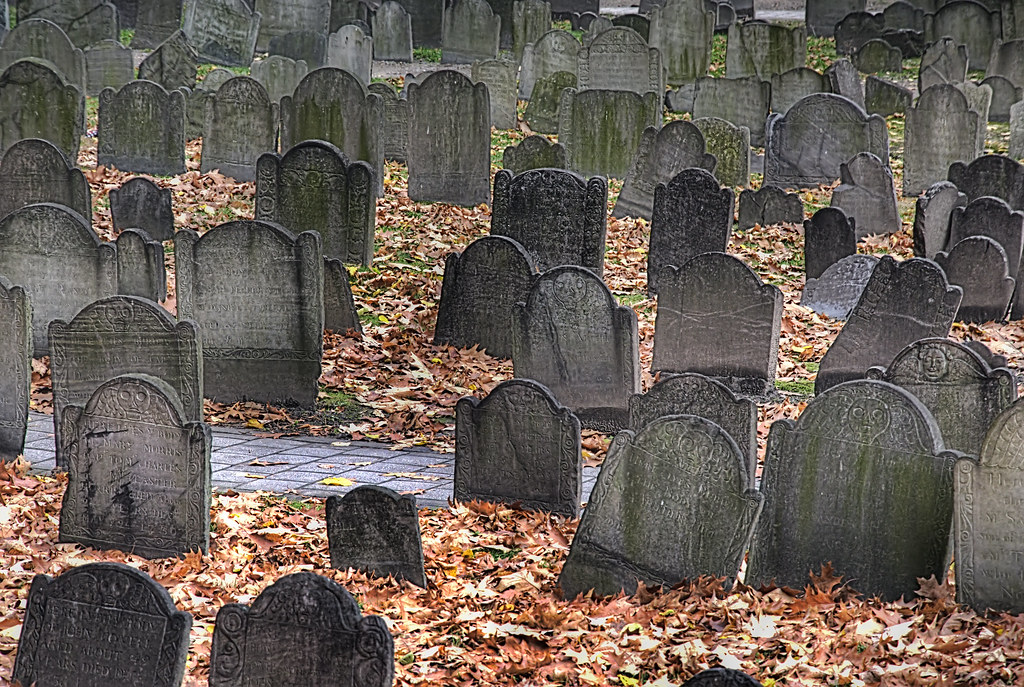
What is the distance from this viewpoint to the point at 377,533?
6176 mm

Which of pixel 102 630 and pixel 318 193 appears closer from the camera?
pixel 102 630

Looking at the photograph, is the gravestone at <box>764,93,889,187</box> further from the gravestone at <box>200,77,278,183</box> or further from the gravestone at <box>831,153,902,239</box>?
the gravestone at <box>200,77,278,183</box>

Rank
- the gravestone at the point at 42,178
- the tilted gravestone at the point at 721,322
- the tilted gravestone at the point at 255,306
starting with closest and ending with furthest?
1. the tilted gravestone at the point at 255,306
2. the tilted gravestone at the point at 721,322
3. the gravestone at the point at 42,178

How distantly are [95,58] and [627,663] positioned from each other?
1711 cm

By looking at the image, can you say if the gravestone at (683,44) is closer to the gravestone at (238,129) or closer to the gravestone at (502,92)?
the gravestone at (502,92)

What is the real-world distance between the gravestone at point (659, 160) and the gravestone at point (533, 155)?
0.94 m

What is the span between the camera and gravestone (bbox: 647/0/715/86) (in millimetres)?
22828

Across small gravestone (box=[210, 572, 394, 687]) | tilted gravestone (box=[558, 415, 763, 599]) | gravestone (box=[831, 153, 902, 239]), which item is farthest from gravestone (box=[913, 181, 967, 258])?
small gravestone (box=[210, 572, 394, 687])

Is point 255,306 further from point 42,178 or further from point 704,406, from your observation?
point 42,178

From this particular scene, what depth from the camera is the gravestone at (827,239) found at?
12562mm

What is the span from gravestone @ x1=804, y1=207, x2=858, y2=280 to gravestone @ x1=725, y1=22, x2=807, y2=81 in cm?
1073

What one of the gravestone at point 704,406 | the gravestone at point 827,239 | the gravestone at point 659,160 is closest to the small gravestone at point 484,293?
the gravestone at point 704,406

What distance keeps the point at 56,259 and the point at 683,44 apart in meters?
15.3

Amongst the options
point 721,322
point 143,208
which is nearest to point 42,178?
point 143,208
